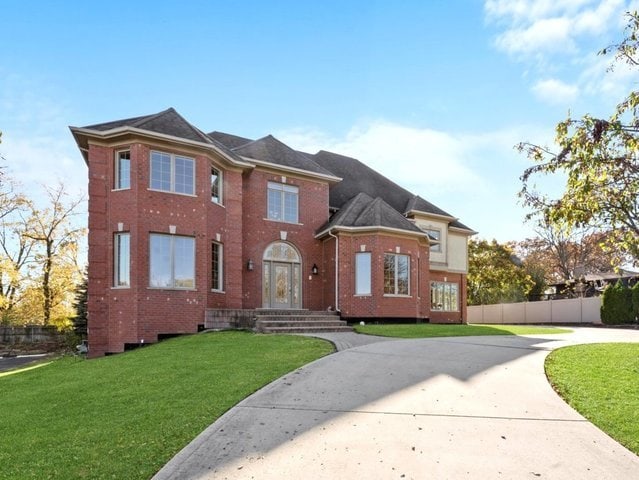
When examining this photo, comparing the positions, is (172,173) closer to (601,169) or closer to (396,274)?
(396,274)

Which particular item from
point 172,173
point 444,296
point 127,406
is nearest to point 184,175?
point 172,173

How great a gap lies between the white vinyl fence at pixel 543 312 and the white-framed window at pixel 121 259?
85.3ft

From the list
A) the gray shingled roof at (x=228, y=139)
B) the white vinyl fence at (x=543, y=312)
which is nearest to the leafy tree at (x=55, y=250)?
the gray shingled roof at (x=228, y=139)

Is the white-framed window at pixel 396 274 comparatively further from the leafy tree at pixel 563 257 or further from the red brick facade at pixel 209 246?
the leafy tree at pixel 563 257

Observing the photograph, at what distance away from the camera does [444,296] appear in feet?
86.6

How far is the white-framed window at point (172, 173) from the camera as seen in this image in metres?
15.8

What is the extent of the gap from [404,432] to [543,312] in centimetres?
3008

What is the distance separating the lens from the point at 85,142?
16312mm

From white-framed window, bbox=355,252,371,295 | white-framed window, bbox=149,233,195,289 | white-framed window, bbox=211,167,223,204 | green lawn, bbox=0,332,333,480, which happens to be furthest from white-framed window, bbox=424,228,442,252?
green lawn, bbox=0,332,333,480

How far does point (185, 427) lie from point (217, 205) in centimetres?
1263

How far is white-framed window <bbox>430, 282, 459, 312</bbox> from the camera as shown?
25859 mm

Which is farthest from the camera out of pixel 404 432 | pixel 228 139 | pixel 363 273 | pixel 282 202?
pixel 228 139

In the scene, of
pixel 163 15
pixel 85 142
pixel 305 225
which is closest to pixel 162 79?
pixel 163 15

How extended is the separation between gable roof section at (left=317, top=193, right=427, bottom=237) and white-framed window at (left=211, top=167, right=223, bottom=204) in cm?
469
